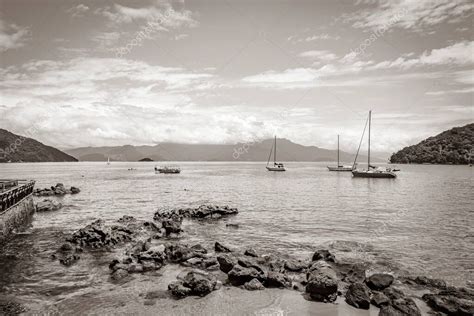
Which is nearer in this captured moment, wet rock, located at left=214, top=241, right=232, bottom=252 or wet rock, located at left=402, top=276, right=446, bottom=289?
wet rock, located at left=402, top=276, right=446, bottom=289

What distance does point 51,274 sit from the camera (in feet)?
66.2

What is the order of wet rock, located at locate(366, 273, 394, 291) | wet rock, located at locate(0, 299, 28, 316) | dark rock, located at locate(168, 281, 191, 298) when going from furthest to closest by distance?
wet rock, located at locate(366, 273, 394, 291)
dark rock, located at locate(168, 281, 191, 298)
wet rock, located at locate(0, 299, 28, 316)

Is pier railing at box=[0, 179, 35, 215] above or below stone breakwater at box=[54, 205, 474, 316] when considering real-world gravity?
above

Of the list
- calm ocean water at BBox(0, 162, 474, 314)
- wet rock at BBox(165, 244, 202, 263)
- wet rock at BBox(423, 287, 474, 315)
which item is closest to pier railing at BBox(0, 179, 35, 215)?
calm ocean water at BBox(0, 162, 474, 314)

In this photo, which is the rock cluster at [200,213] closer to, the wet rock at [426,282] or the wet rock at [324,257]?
the wet rock at [324,257]

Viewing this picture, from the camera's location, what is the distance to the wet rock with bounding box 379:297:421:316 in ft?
45.5

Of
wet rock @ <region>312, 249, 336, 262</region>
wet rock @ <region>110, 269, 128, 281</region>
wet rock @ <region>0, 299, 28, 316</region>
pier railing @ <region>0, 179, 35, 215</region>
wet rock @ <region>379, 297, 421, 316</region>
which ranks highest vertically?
pier railing @ <region>0, 179, 35, 215</region>

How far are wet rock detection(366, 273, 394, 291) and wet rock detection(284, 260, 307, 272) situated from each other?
4322mm

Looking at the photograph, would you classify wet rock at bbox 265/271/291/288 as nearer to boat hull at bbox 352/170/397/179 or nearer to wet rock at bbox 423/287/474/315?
wet rock at bbox 423/287/474/315

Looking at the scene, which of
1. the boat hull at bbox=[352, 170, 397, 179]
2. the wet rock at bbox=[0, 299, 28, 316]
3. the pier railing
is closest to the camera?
the wet rock at bbox=[0, 299, 28, 316]

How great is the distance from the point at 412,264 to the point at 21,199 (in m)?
41.8

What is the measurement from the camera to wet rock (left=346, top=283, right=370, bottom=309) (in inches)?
598

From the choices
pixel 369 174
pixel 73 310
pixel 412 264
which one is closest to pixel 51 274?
pixel 73 310

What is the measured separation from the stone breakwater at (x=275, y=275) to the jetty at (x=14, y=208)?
298 inches
